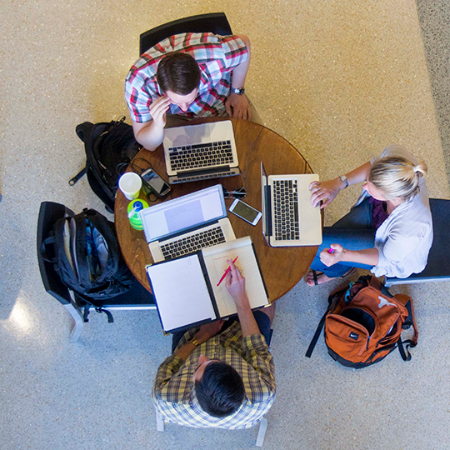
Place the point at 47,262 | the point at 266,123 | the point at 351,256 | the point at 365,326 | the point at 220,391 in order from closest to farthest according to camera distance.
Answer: the point at 220,391
the point at 47,262
the point at 351,256
the point at 365,326
the point at 266,123

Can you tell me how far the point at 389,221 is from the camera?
61.0 inches

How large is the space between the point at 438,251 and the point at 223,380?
1.30 metres

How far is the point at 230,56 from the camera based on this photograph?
1.57 metres

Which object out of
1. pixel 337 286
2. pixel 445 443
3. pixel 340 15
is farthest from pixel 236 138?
pixel 445 443

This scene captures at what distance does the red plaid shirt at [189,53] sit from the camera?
1460mm

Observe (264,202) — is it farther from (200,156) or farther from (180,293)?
(180,293)

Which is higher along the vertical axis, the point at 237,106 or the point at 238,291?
the point at 237,106

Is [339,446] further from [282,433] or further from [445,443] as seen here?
[445,443]

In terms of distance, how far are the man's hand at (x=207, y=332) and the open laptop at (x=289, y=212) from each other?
0.54 m

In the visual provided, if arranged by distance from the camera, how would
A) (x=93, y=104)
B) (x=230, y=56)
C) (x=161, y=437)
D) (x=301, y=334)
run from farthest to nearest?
(x=93, y=104), (x=301, y=334), (x=161, y=437), (x=230, y=56)

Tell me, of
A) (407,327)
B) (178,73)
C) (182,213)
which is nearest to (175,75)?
(178,73)

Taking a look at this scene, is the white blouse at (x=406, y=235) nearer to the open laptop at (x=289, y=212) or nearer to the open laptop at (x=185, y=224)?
the open laptop at (x=289, y=212)

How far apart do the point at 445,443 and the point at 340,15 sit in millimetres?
2898

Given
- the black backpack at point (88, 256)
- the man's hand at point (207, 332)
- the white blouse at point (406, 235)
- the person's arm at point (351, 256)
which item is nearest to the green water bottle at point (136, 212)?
the black backpack at point (88, 256)
